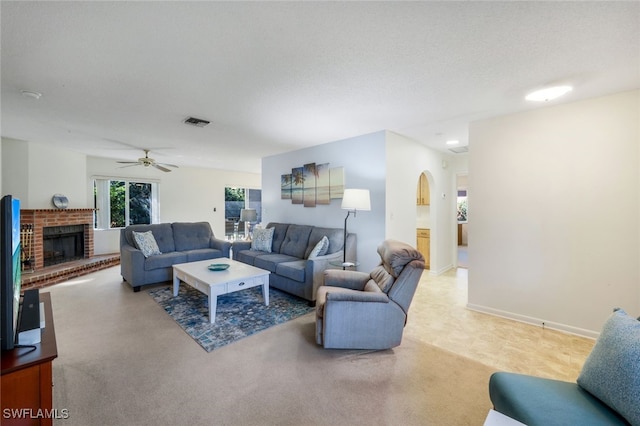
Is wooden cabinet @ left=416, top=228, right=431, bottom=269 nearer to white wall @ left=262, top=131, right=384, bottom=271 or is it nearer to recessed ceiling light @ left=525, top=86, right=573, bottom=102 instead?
white wall @ left=262, top=131, right=384, bottom=271

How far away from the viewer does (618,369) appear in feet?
3.69

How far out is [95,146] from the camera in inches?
193

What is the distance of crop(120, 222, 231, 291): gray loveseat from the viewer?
3.98 metres

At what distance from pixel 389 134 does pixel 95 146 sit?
5.22 metres

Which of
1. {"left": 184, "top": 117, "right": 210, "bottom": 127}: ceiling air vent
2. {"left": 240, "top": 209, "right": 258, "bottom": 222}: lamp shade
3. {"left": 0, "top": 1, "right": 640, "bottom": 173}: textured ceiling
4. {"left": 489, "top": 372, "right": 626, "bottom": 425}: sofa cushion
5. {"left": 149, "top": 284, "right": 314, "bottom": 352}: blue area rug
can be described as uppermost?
{"left": 184, "top": 117, "right": 210, "bottom": 127}: ceiling air vent

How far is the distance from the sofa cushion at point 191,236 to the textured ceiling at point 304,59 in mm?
2105

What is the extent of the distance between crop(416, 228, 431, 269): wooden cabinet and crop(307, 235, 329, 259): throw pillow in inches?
95.5

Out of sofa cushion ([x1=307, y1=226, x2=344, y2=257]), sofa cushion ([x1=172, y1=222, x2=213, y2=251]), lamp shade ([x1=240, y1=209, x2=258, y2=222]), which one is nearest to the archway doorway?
sofa cushion ([x1=307, y1=226, x2=344, y2=257])

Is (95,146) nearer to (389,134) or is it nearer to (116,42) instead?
(116,42)

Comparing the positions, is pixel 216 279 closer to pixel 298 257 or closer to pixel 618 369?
pixel 298 257

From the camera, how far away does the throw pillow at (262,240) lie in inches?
184

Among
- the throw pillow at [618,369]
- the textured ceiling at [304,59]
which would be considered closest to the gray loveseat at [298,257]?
the textured ceiling at [304,59]

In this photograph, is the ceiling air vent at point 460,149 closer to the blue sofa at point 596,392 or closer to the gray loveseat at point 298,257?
the gray loveseat at point 298,257

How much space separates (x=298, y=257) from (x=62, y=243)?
192 inches
